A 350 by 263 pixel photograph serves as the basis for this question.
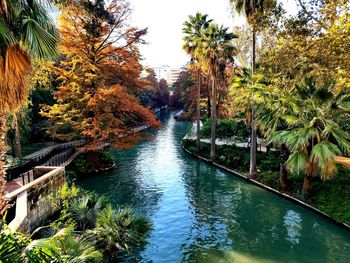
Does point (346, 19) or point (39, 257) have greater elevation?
point (346, 19)

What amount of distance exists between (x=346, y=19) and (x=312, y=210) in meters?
9.85

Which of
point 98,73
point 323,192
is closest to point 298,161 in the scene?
point 323,192

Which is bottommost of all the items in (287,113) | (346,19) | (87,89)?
(287,113)

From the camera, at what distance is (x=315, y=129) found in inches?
578

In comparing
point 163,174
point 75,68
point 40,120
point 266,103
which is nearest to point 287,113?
point 266,103

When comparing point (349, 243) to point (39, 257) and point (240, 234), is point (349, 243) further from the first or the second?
point (39, 257)

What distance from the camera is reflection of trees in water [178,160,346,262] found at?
39.4ft

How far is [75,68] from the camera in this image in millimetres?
21984

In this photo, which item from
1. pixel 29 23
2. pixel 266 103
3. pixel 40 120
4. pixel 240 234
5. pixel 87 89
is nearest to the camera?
pixel 29 23

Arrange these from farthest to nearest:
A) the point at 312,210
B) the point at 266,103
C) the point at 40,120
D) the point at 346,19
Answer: the point at 40,120 → the point at 266,103 → the point at 312,210 → the point at 346,19

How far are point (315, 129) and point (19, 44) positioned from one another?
13045mm

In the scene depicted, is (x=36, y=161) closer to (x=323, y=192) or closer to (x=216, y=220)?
(x=216, y=220)

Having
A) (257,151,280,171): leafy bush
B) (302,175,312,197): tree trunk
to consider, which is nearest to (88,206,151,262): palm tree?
(302,175,312,197): tree trunk

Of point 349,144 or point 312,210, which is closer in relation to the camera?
point 349,144
